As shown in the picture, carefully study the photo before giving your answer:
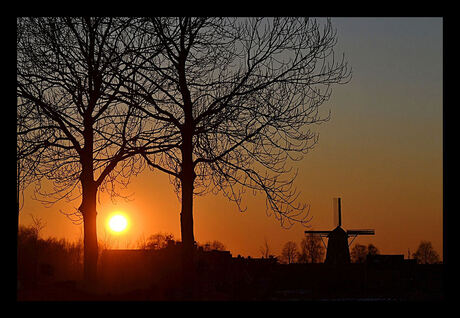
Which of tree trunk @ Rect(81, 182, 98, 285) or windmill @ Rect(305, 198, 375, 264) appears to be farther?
windmill @ Rect(305, 198, 375, 264)

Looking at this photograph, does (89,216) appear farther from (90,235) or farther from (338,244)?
(338,244)

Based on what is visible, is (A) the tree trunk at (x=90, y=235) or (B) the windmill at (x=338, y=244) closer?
(A) the tree trunk at (x=90, y=235)

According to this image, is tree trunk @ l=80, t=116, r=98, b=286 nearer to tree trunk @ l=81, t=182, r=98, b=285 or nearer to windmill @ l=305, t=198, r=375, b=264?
tree trunk @ l=81, t=182, r=98, b=285

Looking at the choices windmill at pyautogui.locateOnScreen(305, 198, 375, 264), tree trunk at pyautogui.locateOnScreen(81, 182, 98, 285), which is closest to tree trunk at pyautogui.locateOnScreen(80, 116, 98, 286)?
tree trunk at pyautogui.locateOnScreen(81, 182, 98, 285)

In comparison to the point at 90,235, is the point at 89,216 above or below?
above

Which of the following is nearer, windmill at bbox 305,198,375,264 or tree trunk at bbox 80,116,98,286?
tree trunk at bbox 80,116,98,286

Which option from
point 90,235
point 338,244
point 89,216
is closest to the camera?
point 89,216

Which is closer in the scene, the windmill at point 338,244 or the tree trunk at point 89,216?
the tree trunk at point 89,216

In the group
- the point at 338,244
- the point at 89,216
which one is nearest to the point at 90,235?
the point at 89,216

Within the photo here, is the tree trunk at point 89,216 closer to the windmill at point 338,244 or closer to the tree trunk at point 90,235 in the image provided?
the tree trunk at point 90,235

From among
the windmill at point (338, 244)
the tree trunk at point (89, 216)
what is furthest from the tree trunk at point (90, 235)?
the windmill at point (338, 244)

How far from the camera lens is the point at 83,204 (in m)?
21.1

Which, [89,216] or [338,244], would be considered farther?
[338,244]
